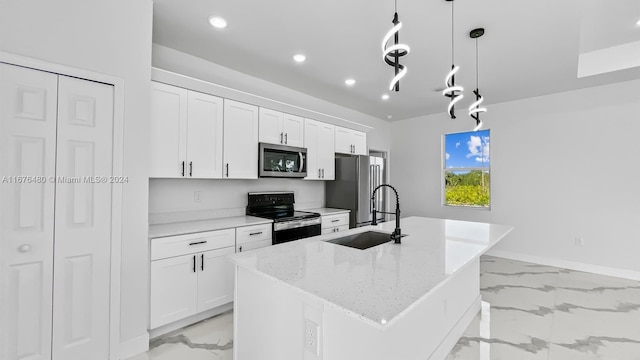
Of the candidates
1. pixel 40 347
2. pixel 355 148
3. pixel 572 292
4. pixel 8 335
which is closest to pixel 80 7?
pixel 8 335

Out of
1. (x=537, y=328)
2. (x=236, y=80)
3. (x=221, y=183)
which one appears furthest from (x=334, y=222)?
(x=537, y=328)

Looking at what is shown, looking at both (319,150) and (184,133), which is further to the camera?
(319,150)

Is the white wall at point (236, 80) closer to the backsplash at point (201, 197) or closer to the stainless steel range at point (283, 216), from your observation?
the backsplash at point (201, 197)

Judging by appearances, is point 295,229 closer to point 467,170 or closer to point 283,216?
point 283,216

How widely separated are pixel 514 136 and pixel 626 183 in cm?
152

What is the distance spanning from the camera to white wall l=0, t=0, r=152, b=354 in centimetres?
179

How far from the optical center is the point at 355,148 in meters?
4.77

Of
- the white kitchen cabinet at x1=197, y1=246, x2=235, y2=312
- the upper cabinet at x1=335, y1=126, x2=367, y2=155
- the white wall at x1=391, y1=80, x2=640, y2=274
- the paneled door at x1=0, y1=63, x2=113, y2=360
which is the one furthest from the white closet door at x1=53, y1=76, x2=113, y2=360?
the white wall at x1=391, y1=80, x2=640, y2=274

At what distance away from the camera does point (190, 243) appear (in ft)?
8.09

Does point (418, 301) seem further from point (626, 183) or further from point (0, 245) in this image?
point (626, 183)

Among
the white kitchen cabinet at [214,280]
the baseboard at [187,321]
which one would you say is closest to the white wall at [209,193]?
the white kitchen cabinet at [214,280]

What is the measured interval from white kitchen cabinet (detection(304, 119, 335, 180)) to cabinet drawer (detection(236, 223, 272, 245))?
117 cm

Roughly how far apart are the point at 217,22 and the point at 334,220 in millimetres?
2754

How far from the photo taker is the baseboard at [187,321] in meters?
2.36
